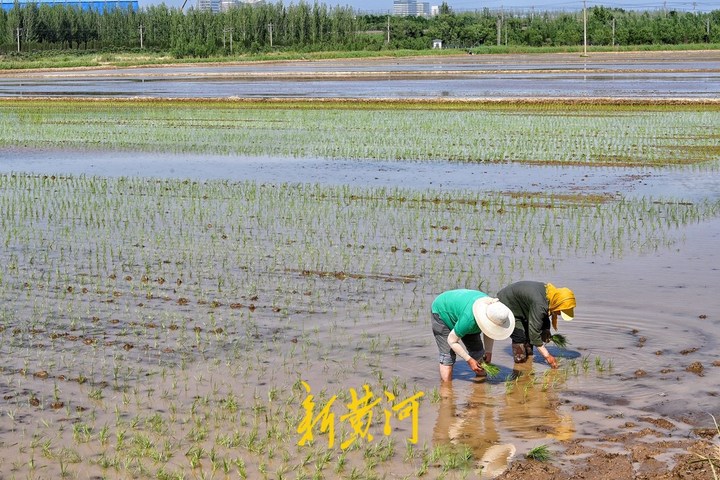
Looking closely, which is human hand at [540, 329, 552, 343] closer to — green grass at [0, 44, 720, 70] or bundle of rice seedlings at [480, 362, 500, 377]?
bundle of rice seedlings at [480, 362, 500, 377]

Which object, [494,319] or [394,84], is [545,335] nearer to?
[494,319]

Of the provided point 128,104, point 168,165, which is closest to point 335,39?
point 128,104

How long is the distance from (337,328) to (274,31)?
9856cm

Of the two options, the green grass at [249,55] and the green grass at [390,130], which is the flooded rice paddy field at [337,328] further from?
the green grass at [249,55]

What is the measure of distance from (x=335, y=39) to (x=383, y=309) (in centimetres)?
9260

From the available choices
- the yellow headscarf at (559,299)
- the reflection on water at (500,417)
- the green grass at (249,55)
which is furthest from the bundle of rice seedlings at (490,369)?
the green grass at (249,55)

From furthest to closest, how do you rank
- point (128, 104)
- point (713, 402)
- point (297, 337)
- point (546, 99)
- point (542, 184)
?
point (128, 104) → point (546, 99) → point (542, 184) → point (297, 337) → point (713, 402)

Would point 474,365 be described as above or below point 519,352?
above

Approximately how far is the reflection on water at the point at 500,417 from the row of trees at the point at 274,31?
79.6 meters

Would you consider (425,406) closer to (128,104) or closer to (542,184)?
(542,184)

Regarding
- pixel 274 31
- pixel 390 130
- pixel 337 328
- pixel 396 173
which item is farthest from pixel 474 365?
pixel 274 31

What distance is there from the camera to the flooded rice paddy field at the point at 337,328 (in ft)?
18.1

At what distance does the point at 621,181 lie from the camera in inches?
603

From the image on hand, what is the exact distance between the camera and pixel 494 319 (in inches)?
236
